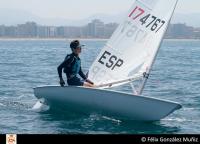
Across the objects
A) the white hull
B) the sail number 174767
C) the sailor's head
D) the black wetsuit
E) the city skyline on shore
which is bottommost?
the city skyline on shore

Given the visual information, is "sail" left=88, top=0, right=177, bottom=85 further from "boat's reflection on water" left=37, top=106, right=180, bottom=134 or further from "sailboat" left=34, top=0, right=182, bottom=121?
"boat's reflection on water" left=37, top=106, right=180, bottom=134

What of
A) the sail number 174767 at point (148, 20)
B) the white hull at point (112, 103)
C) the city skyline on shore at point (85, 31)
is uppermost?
the sail number 174767 at point (148, 20)

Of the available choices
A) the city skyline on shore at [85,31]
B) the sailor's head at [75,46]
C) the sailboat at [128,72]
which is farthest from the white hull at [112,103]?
the city skyline on shore at [85,31]

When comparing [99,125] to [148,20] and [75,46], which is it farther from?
[148,20]

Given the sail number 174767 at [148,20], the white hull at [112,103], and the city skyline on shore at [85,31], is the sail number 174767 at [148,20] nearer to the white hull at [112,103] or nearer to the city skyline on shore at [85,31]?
the white hull at [112,103]

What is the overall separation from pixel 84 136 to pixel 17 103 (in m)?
9.72

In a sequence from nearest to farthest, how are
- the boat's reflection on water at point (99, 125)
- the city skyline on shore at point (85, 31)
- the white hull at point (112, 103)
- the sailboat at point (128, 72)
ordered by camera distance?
the boat's reflection on water at point (99, 125) < the white hull at point (112, 103) < the sailboat at point (128, 72) < the city skyline on shore at point (85, 31)

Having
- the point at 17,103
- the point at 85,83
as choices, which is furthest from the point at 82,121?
the point at 17,103

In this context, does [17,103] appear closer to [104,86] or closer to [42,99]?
[42,99]

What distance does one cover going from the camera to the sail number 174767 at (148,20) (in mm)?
11719

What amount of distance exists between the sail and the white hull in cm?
86

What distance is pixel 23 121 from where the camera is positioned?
1170 cm

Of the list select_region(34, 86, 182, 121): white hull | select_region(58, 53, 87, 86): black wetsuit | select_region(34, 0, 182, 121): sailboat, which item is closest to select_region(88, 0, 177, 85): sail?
select_region(34, 0, 182, 121): sailboat

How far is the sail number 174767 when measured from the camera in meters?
11.7
